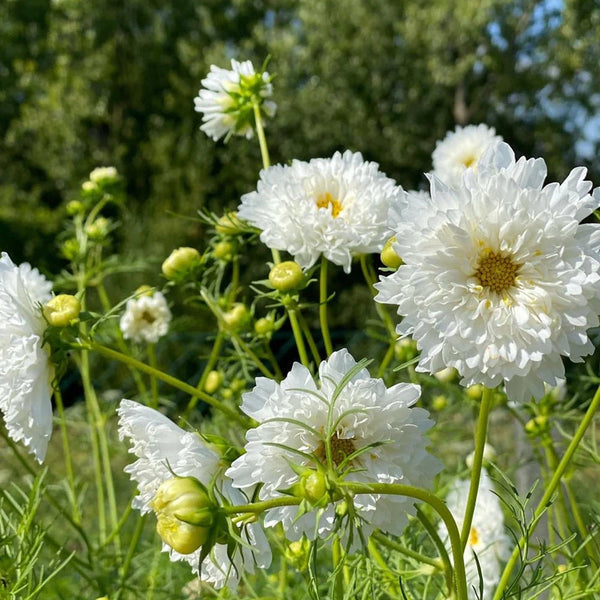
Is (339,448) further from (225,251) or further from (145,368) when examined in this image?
(225,251)

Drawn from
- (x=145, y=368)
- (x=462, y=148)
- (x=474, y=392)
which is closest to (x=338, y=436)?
(x=145, y=368)

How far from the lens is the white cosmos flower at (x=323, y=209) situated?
0.60 m

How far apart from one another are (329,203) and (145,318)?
608 mm

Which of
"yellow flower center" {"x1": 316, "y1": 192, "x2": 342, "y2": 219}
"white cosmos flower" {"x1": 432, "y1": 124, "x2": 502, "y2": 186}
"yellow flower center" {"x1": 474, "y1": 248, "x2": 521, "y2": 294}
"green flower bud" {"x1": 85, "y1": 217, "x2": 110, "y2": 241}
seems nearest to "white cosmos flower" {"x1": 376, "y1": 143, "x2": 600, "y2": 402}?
"yellow flower center" {"x1": 474, "y1": 248, "x2": 521, "y2": 294}

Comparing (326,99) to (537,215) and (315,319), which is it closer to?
(315,319)

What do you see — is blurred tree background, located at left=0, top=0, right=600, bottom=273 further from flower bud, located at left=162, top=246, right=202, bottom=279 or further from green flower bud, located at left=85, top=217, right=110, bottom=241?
flower bud, located at left=162, top=246, right=202, bottom=279

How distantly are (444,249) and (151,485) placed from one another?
0.72 ft

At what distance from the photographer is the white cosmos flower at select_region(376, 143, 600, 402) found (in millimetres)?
401

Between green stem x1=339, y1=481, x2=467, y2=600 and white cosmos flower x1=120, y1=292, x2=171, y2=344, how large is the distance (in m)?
0.81

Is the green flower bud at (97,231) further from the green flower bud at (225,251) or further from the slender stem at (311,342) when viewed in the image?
the slender stem at (311,342)

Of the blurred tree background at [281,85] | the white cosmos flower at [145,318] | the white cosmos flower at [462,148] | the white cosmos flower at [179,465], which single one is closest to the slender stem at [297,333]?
the white cosmos flower at [179,465]

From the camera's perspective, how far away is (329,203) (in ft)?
2.13

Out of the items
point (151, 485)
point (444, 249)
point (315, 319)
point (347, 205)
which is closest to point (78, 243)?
point (347, 205)

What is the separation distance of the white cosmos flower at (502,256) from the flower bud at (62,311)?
0.18m
